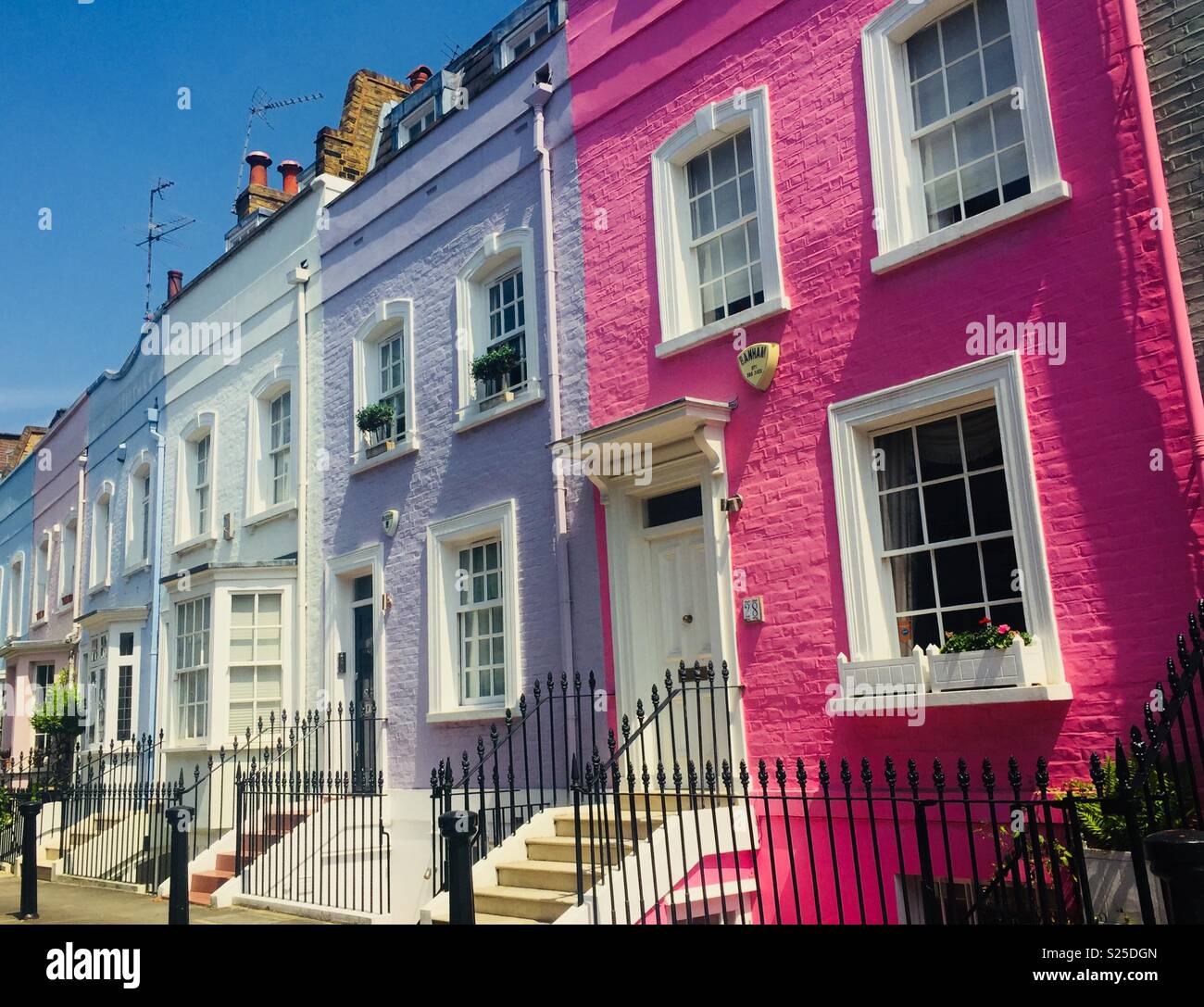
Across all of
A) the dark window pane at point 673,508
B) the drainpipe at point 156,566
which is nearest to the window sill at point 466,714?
the dark window pane at point 673,508

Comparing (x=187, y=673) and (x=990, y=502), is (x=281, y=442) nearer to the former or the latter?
(x=187, y=673)

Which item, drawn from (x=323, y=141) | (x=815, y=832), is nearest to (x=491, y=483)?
(x=815, y=832)

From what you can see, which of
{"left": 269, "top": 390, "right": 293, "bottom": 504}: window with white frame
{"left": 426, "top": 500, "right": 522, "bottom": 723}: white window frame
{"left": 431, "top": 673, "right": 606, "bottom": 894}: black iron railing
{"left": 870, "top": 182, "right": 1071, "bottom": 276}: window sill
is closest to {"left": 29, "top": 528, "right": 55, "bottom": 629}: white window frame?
{"left": 269, "top": 390, "right": 293, "bottom": 504}: window with white frame

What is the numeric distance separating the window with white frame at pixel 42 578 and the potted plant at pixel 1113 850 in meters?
22.6

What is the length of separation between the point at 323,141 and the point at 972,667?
13817 mm

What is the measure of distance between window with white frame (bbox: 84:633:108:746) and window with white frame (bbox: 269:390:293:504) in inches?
188

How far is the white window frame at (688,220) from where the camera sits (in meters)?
9.02

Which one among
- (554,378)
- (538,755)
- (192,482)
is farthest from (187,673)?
(554,378)

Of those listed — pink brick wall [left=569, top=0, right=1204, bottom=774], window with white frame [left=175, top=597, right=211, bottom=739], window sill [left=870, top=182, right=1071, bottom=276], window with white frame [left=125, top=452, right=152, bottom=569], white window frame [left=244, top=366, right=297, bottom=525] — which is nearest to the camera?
pink brick wall [left=569, top=0, right=1204, bottom=774]

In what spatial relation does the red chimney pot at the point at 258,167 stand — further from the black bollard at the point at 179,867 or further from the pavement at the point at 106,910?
the black bollard at the point at 179,867

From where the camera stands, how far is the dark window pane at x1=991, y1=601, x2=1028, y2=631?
7.23m

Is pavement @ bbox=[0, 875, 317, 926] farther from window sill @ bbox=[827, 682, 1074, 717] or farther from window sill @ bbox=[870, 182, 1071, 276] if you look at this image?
window sill @ bbox=[870, 182, 1071, 276]

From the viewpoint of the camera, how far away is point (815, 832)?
7.96 m

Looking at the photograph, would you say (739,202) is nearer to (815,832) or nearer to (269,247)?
(815,832)
